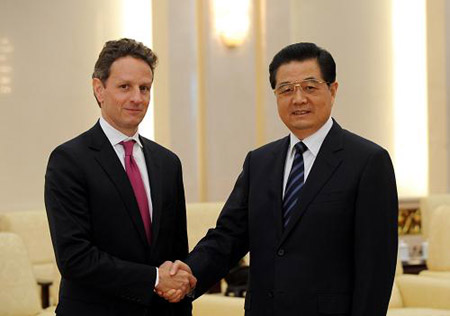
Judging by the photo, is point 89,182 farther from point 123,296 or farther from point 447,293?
point 447,293

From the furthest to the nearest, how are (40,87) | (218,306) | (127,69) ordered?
1. (40,87)
2. (218,306)
3. (127,69)

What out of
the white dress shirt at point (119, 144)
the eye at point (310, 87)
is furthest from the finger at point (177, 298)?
the eye at point (310, 87)

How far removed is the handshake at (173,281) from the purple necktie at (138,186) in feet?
0.40

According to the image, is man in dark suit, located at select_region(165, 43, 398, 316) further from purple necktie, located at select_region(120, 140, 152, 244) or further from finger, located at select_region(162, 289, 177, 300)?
purple necktie, located at select_region(120, 140, 152, 244)

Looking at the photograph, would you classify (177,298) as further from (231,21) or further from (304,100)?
(231,21)

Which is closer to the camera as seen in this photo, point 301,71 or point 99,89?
point 301,71

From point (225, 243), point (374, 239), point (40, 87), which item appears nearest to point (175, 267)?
point (225, 243)

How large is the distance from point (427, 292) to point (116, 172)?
11.7 ft

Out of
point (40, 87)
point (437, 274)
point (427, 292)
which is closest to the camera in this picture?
point (427, 292)

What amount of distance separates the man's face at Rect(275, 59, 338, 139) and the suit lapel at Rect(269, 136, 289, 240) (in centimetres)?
12

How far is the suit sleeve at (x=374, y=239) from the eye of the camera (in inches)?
121

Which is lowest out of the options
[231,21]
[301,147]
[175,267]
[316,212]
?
[175,267]

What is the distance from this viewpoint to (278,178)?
10.9ft

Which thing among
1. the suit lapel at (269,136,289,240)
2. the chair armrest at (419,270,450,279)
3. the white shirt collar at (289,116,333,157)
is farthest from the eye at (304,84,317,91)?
the chair armrest at (419,270,450,279)
